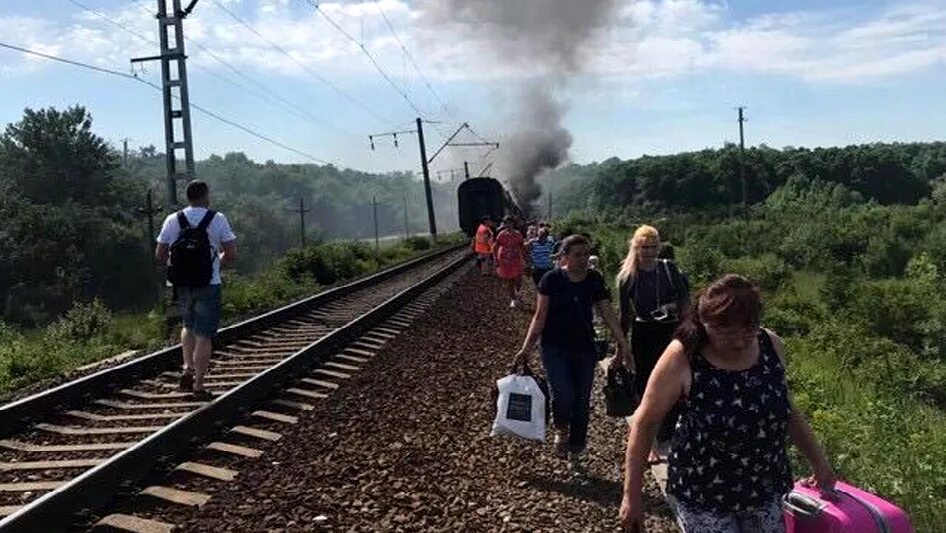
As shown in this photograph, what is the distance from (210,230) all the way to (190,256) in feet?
0.87

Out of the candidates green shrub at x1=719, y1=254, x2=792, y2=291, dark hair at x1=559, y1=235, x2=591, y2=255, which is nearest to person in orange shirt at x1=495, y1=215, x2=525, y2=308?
dark hair at x1=559, y1=235, x2=591, y2=255

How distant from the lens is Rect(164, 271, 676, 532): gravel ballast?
5422mm

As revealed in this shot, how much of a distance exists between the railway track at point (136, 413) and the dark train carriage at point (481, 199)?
27722 millimetres

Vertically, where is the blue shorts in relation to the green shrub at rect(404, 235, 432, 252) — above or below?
above

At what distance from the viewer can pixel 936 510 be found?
5.75m

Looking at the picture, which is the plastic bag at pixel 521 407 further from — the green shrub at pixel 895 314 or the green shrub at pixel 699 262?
the green shrub at pixel 699 262

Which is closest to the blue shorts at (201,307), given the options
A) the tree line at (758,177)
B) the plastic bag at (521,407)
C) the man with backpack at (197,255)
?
the man with backpack at (197,255)

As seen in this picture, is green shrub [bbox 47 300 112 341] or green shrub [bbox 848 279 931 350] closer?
green shrub [bbox 47 300 112 341]

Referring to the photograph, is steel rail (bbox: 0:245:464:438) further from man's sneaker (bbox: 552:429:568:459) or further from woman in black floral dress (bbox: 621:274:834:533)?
woman in black floral dress (bbox: 621:274:834:533)

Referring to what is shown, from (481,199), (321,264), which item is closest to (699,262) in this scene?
(481,199)

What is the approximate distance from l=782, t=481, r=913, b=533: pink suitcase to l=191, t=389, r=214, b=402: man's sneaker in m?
6.04

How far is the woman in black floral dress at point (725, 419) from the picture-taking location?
3.21 meters

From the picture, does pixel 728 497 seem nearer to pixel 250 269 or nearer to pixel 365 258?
pixel 365 258

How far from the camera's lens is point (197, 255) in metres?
7.77
